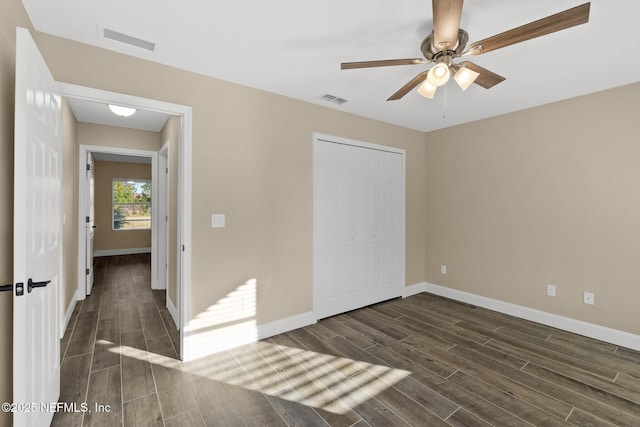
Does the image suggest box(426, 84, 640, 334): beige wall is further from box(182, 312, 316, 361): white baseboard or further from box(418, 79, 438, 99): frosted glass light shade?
box(182, 312, 316, 361): white baseboard

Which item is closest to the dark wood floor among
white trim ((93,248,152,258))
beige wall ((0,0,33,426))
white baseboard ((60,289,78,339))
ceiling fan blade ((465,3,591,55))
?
white baseboard ((60,289,78,339))

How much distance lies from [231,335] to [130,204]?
7.10 metres

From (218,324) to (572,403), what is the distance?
2.83m

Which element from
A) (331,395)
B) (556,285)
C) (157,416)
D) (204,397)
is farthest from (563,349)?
(157,416)

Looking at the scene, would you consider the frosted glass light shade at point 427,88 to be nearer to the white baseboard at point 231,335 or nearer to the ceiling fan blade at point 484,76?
the ceiling fan blade at point 484,76

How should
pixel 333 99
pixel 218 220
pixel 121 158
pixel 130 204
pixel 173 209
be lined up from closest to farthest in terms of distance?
1. pixel 218 220
2. pixel 333 99
3. pixel 173 209
4. pixel 121 158
5. pixel 130 204

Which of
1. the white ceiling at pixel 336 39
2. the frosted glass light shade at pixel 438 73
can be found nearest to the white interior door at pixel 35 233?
the white ceiling at pixel 336 39

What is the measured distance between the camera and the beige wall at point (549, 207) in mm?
2912

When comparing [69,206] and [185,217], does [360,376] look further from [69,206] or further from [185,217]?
[69,206]

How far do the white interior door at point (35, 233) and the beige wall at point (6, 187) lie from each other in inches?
4.1

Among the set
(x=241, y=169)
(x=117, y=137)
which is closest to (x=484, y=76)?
(x=241, y=169)

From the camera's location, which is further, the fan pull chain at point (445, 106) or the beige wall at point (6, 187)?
the fan pull chain at point (445, 106)

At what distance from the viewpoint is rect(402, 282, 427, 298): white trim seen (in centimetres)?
444

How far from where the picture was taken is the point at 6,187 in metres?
1.46
